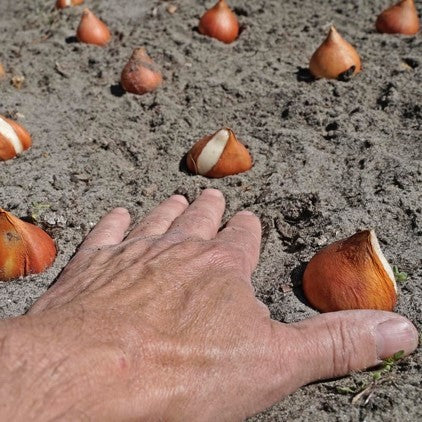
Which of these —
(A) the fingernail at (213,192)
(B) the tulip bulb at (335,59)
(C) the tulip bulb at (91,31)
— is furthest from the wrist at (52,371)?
(C) the tulip bulb at (91,31)

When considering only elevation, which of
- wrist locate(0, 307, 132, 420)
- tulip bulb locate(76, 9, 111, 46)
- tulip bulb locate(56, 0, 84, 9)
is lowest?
wrist locate(0, 307, 132, 420)

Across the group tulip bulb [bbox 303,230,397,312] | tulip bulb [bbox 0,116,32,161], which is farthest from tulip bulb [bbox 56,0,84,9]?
tulip bulb [bbox 303,230,397,312]

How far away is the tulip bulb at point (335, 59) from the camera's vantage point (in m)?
3.44

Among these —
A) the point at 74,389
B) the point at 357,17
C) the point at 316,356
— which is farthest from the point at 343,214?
the point at 357,17

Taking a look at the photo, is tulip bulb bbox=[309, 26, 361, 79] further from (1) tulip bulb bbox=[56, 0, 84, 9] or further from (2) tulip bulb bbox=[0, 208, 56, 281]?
(1) tulip bulb bbox=[56, 0, 84, 9]

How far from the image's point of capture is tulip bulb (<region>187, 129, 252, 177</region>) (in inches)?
113

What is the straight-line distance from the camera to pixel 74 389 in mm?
1578

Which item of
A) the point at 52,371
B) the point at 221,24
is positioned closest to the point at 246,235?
the point at 52,371

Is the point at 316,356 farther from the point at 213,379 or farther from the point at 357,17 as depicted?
the point at 357,17

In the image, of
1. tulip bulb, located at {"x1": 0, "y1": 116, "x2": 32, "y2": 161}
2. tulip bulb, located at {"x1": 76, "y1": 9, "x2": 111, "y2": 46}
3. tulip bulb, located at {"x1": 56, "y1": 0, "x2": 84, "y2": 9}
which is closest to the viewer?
tulip bulb, located at {"x1": 0, "y1": 116, "x2": 32, "y2": 161}

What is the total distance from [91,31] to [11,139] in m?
1.29

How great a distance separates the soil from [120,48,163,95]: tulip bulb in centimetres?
8

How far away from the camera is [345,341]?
1.85 m

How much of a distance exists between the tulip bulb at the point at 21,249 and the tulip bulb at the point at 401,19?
2.70 m
